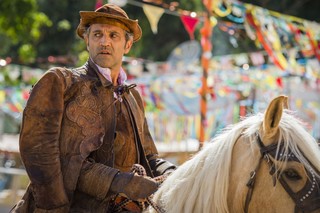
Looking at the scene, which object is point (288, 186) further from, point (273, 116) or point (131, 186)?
point (131, 186)

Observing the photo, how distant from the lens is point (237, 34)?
42.6ft

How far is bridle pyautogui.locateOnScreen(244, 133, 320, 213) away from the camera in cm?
273

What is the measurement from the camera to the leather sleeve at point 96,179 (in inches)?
121

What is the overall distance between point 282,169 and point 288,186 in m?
0.08

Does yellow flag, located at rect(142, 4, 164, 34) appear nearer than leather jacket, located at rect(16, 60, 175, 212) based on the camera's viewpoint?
No

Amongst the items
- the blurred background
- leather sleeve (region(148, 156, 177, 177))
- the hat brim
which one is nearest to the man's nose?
the hat brim

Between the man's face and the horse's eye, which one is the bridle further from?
the man's face

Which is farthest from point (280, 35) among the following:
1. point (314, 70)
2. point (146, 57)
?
point (146, 57)

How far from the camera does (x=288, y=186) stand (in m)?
2.78

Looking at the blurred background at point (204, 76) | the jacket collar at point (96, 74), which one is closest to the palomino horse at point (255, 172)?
the jacket collar at point (96, 74)

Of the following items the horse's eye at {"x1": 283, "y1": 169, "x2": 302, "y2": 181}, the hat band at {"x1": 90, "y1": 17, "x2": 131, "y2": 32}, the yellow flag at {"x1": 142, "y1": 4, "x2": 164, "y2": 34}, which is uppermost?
the yellow flag at {"x1": 142, "y1": 4, "x2": 164, "y2": 34}

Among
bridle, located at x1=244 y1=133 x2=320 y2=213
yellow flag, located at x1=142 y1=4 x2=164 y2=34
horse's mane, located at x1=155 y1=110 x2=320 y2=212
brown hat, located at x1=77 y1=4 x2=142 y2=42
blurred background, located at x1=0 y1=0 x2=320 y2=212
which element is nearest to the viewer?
bridle, located at x1=244 y1=133 x2=320 y2=213

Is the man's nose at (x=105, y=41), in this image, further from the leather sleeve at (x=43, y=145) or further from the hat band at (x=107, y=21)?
the leather sleeve at (x=43, y=145)

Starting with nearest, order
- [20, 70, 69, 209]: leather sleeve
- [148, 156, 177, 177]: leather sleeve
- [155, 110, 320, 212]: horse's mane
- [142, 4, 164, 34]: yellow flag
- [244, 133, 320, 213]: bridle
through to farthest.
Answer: [244, 133, 320, 213]: bridle → [155, 110, 320, 212]: horse's mane → [20, 70, 69, 209]: leather sleeve → [148, 156, 177, 177]: leather sleeve → [142, 4, 164, 34]: yellow flag
